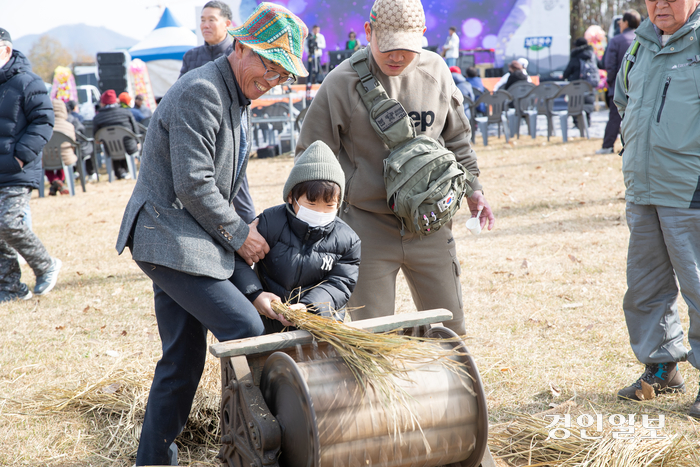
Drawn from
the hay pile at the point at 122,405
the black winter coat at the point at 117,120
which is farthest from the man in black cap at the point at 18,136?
the black winter coat at the point at 117,120

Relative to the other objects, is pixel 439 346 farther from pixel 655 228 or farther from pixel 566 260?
pixel 566 260

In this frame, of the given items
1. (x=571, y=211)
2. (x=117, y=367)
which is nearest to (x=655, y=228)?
(x=117, y=367)

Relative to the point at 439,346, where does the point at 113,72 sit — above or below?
above

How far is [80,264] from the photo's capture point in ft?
22.4

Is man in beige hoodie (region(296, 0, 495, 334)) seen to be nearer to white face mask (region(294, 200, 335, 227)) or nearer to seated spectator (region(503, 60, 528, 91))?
white face mask (region(294, 200, 335, 227))

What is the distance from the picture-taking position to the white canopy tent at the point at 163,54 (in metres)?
23.8

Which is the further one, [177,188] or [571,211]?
[571,211]

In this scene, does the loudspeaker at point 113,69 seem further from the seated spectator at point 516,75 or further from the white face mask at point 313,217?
the white face mask at point 313,217

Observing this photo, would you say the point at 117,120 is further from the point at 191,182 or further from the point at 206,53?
the point at 191,182

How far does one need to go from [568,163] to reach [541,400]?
8741mm

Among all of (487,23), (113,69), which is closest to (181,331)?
(113,69)

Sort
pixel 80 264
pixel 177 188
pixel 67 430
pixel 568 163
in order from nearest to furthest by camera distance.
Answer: pixel 177 188 → pixel 67 430 → pixel 80 264 → pixel 568 163

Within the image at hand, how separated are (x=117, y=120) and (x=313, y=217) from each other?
11.3 metres

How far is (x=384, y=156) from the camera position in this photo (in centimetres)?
302
